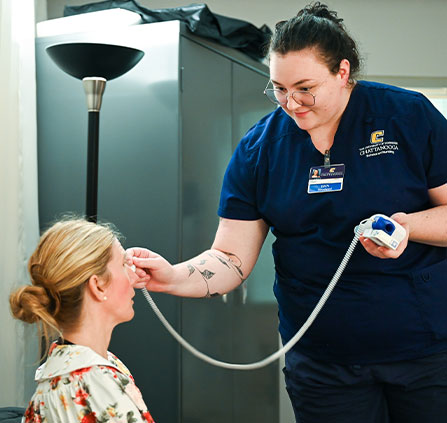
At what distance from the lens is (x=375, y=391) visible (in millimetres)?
1597

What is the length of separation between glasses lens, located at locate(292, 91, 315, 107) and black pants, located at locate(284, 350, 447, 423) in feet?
2.04

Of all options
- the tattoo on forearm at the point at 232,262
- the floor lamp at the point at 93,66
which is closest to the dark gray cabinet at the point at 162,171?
the floor lamp at the point at 93,66

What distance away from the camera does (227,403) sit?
2840mm

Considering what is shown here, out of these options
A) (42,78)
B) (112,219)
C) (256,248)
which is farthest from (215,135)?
(256,248)

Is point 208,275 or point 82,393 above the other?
point 208,275

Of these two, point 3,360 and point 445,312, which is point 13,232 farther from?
point 445,312

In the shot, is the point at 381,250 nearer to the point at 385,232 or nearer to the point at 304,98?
the point at 385,232

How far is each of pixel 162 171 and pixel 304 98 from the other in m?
1.02

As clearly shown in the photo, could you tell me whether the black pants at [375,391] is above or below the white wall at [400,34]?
below

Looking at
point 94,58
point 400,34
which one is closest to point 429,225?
point 94,58

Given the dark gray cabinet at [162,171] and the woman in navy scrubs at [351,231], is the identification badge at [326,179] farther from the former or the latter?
the dark gray cabinet at [162,171]

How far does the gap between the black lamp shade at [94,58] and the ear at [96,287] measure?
2.98 ft

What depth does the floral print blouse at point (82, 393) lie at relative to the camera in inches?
52.2

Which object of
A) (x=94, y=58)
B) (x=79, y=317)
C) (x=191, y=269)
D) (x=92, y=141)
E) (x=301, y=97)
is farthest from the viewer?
(x=92, y=141)
